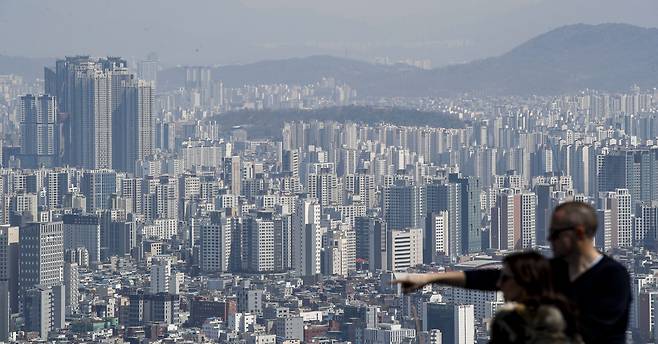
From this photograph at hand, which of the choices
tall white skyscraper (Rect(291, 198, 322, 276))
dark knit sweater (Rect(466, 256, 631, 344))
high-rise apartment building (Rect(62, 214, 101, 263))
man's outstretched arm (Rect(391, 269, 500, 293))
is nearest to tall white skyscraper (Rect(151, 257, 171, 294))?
tall white skyscraper (Rect(291, 198, 322, 276))

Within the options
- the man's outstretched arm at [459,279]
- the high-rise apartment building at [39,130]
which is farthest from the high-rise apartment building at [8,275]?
the high-rise apartment building at [39,130]

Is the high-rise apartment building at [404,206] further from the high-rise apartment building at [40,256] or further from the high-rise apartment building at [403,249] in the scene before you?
the high-rise apartment building at [40,256]

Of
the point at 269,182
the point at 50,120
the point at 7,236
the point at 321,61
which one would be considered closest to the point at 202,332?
the point at 7,236

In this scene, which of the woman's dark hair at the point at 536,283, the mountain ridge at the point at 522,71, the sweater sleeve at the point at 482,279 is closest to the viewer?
the woman's dark hair at the point at 536,283

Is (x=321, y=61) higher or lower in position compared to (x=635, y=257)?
higher

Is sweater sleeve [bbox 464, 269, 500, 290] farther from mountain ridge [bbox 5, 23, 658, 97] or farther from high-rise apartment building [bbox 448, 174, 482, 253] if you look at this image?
mountain ridge [bbox 5, 23, 658, 97]

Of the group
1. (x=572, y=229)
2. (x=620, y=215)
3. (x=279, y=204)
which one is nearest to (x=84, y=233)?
(x=279, y=204)

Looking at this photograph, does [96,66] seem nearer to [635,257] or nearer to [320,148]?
[320,148]
